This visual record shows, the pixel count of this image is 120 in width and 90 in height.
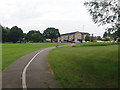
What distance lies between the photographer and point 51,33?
109562 millimetres

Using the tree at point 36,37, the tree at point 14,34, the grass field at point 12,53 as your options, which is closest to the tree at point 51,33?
the tree at point 36,37

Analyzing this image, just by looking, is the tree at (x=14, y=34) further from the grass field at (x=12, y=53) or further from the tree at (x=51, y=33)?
the grass field at (x=12, y=53)

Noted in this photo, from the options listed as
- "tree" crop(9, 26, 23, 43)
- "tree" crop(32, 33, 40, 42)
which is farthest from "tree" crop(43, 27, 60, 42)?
"tree" crop(9, 26, 23, 43)

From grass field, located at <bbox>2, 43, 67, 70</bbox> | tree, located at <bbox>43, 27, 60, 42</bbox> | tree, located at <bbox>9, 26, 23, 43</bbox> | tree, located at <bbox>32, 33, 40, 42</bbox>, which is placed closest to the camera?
grass field, located at <bbox>2, 43, 67, 70</bbox>

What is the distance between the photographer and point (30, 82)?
7016 mm

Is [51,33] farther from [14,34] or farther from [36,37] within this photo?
[14,34]

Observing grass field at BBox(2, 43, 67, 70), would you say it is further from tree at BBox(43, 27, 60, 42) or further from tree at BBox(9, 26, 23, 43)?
tree at BBox(43, 27, 60, 42)

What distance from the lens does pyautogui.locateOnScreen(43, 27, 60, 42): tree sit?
358ft

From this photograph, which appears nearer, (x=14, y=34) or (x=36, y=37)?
(x=14, y=34)

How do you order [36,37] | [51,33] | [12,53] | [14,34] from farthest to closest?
1. [51,33]
2. [36,37]
3. [14,34]
4. [12,53]

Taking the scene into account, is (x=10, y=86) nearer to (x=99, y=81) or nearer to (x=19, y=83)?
(x=19, y=83)

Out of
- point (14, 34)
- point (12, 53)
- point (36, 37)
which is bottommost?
point (12, 53)

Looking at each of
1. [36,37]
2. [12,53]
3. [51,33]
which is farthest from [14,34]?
[12,53]

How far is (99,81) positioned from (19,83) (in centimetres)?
456
